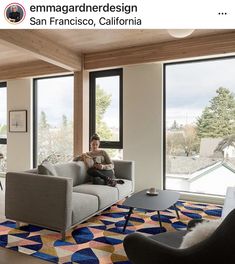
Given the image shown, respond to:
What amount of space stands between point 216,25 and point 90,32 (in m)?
2.18

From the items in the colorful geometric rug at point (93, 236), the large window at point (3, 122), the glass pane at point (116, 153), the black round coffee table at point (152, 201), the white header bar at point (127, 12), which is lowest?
the colorful geometric rug at point (93, 236)

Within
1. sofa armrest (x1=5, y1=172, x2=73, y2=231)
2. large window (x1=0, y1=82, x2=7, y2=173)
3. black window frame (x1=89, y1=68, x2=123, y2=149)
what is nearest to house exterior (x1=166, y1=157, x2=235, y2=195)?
black window frame (x1=89, y1=68, x2=123, y2=149)

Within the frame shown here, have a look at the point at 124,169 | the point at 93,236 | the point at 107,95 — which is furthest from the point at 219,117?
the point at 93,236

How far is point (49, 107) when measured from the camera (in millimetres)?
5730

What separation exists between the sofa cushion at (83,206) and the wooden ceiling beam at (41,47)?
7.64 feet

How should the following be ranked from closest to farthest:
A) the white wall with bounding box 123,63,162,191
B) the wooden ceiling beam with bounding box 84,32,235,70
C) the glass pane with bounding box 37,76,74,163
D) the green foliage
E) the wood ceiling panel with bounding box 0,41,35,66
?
1. the wooden ceiling beam with bounding box 84,32,235,70
2. the green foliage
3. the white wall with bounding box 123,63,162,191
4. the wood ceiling panel with bounding box 0,41,35,66
5. the glass pane with bounding box 37,76,74,163

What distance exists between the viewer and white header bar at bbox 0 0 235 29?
79.7 inches

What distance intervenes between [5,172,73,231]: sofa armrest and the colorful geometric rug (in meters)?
0.16

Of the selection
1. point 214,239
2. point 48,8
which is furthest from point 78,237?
point 48,8

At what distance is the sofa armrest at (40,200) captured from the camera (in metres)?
2.51

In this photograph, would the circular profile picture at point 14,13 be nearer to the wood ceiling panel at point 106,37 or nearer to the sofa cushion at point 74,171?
the wood ceiling panel at point 106,37

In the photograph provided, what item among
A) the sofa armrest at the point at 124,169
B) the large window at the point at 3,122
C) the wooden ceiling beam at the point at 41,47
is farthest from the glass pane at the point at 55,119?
the sofa armrest at the point at 124,169

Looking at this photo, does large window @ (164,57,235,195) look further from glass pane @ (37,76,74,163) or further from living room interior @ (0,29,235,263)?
glass pane @ (37,76,74,163)

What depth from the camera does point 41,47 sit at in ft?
12.7
